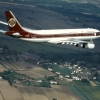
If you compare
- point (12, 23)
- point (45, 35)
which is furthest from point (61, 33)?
point (12, 23)

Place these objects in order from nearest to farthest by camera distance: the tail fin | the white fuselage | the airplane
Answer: the tail fin, the airplane, the white fuselage

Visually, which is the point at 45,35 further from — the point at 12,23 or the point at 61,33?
the point at 12,23

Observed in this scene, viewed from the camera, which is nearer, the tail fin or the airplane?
the tail fin

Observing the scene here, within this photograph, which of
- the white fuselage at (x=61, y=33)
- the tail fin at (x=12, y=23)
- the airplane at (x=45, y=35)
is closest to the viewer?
the tail fin at (x=12, y=23)

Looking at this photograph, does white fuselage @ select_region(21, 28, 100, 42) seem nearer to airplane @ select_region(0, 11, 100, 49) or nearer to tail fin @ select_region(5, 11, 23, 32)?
airplane @ select_region(0, 11, 100, 49)

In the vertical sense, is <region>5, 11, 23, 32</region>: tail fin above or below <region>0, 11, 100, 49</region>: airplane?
above

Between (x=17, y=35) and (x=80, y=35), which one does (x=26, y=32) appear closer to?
(x=17, y=35)

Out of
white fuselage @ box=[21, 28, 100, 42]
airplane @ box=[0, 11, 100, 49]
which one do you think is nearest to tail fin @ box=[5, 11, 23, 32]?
airplane @ box=[0, 11, 100, 49]

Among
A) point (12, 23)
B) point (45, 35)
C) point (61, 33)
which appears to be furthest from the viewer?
point (61, 33)

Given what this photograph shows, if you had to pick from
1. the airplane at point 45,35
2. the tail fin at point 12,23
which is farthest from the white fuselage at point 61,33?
the tail fin at point 12,23

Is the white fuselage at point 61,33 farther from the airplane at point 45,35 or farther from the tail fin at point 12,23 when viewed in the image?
the tail fin at point 12,23

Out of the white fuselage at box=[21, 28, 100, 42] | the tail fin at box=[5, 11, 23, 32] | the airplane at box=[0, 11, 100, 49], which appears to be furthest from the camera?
the white fuselage at box=[21, 28, 100, 42]
